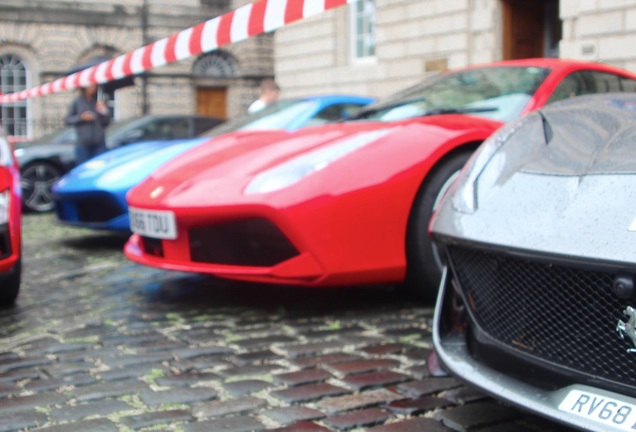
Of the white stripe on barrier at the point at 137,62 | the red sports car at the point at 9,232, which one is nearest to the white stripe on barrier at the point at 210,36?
the white stripe on barrier at the point at 137,62

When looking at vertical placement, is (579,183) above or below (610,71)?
below

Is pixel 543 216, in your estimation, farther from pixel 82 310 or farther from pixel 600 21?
pixel 600 21

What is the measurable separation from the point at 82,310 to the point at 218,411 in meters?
1.78

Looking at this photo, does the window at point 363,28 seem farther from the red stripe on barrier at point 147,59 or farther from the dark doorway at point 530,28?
the red stripe on barrier at point 147,59

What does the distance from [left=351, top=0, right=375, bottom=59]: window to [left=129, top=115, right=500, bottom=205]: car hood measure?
1125 cm

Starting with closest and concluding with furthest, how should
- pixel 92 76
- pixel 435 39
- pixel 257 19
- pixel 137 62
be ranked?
pixel 257 19 < pixel 137 62 < pixel 92 76 < pixel 435 39

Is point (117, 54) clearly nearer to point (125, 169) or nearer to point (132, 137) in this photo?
point (132, 137)

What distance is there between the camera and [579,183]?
2232 millimetres

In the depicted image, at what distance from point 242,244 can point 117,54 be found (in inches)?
1063

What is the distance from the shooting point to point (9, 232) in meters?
4.02

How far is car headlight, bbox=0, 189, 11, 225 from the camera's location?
13.1ft

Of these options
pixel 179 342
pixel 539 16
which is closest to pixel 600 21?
pixel 539 16

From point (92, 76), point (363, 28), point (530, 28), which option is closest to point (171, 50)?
point (92, 76)

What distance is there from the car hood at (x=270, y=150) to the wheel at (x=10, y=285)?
693 mm
